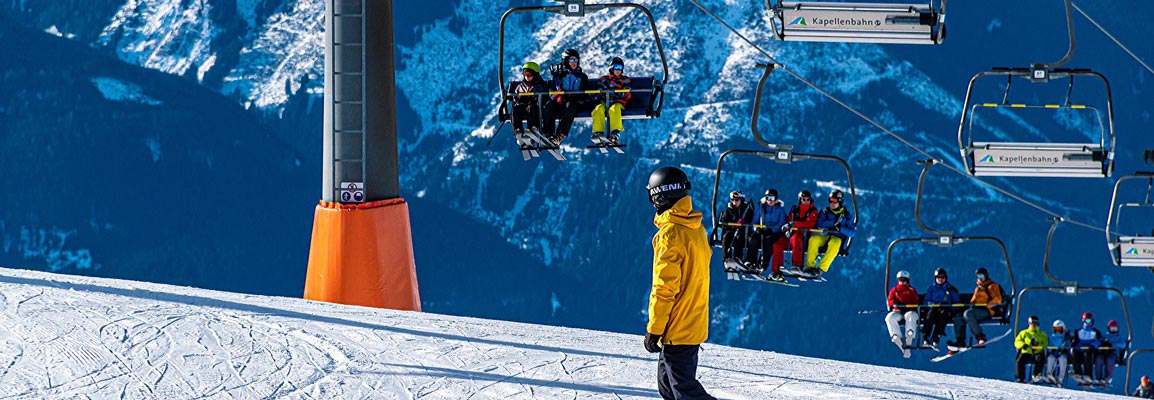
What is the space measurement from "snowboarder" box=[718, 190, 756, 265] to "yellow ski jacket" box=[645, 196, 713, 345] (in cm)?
793

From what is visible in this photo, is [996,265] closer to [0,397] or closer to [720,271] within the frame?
[720,271]

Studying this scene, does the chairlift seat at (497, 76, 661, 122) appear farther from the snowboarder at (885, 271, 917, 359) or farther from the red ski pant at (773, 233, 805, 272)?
the snowboarder at (885, 271, 917, 359)

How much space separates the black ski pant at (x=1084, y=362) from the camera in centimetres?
2166

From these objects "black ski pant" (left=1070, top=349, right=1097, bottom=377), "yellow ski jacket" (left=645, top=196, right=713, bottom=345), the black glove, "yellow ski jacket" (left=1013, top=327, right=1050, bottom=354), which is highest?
"yellow ski jacket" (left=645, top=196, right=713, bottom=345)

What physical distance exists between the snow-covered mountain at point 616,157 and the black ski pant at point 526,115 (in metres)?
86.9

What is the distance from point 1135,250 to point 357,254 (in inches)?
474

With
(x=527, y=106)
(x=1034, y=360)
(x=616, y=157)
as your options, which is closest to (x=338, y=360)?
(x=527, y=106)

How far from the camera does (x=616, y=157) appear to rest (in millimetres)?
107750

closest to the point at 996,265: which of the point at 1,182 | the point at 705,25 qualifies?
the point at 705,25

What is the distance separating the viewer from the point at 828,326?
99875 millimetres

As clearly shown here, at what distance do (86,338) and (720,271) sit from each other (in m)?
92.1

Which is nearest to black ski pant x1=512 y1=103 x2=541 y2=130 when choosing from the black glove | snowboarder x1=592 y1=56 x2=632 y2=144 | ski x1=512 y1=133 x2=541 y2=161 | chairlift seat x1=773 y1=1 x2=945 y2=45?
ski x1=512 y1=133 x2=541 y2=161

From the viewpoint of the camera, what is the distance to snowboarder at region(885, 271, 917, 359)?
50.5 ft

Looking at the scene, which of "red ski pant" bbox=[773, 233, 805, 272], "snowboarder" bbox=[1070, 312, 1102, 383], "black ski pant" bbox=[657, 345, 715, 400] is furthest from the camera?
"snowboarder" bbox=[1070, 312, 1102, 383]
